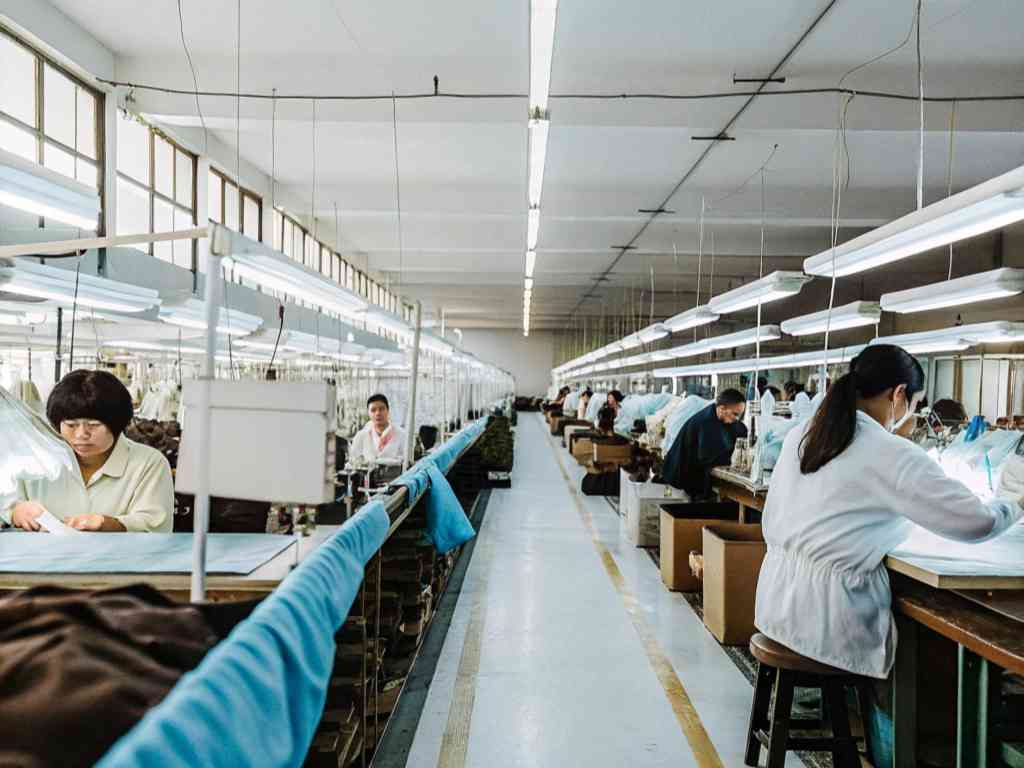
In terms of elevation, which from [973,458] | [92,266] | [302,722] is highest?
[92,266]

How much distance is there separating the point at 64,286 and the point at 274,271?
179cm

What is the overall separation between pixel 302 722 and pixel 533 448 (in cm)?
1632

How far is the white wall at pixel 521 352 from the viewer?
1412 inches

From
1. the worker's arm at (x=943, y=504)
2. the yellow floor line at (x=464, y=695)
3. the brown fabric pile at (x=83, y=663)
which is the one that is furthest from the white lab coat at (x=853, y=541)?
the brown fabric pile at (x=83, y=663)

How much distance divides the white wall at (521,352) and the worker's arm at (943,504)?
33.1 m

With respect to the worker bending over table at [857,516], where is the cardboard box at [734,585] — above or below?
below

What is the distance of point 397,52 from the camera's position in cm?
601

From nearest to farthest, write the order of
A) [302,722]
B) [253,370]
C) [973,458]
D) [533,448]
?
[302,722]
[973,458]
[253,370]
[533,448]

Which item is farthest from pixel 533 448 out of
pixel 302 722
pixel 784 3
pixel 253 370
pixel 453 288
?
pixel 302 722

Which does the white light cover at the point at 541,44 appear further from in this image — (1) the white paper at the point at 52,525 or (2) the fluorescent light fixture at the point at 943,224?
(1) the white paper at the point at 52,525

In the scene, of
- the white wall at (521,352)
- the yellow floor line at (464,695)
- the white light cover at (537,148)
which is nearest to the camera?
the yellow floor line at (464,695)

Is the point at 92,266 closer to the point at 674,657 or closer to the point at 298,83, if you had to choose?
the point at 298,83

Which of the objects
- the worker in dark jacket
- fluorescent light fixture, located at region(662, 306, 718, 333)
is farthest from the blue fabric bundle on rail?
fluorescent light fixture, located at region(662, 306, 718, 333)

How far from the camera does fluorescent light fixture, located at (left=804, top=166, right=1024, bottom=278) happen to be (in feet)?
8.30
